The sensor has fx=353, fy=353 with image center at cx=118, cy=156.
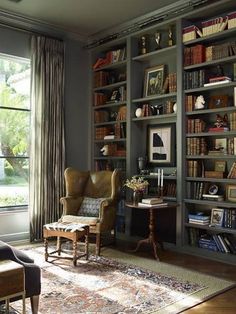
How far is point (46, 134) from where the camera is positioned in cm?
521

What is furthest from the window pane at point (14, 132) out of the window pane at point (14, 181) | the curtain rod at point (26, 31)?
the curtain rod at point (26, 31)

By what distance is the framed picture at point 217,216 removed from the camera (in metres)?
4.16

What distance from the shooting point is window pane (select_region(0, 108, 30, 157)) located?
5.01 m

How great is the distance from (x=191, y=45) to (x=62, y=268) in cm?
313

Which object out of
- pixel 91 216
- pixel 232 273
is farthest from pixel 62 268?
pixel 232 273

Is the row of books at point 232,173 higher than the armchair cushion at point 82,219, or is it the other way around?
the row of books at point 232,173

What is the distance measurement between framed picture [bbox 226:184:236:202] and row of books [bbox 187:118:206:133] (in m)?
0.77

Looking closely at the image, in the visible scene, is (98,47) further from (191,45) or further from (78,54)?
(191,45)

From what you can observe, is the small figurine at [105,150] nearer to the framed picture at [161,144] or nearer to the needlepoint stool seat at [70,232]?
the framed picture at [161,144]

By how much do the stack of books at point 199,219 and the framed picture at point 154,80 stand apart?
174 centimetres

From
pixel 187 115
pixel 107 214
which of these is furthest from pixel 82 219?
pixel 187 115

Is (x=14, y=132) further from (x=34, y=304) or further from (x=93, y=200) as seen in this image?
(x=34, y=304)

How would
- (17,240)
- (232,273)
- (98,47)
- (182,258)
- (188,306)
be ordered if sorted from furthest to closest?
(98,47), (17,240), (182,258), (232,273), (188,306)

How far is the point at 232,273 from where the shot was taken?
3.66 meters
